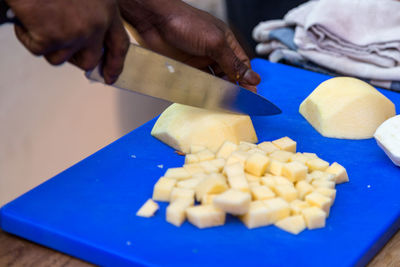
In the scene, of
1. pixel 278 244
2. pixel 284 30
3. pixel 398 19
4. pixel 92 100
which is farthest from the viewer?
pixel 92 100

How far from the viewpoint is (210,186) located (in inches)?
48.3

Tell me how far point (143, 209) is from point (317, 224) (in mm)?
398

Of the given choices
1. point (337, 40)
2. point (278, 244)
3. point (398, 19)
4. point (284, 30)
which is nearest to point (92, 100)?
point (284, 30)

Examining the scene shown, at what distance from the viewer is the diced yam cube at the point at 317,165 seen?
Result: 1.37m

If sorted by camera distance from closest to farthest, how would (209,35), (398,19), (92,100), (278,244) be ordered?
(278,244), (209,35), (398,19), (92,100)

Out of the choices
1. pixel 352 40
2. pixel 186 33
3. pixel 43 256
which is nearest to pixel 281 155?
pixel 186 33

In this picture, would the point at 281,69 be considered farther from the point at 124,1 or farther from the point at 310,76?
the point at 124,1

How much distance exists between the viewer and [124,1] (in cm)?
165

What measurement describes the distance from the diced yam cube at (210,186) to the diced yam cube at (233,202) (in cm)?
3

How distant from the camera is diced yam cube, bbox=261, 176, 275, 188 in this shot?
1284mm

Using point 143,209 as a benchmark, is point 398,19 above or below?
above

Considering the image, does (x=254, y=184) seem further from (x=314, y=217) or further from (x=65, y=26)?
(x=65, y=26)

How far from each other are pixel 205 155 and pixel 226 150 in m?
0.06

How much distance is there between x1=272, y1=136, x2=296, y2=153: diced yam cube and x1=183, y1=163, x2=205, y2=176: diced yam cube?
0.82 feet
